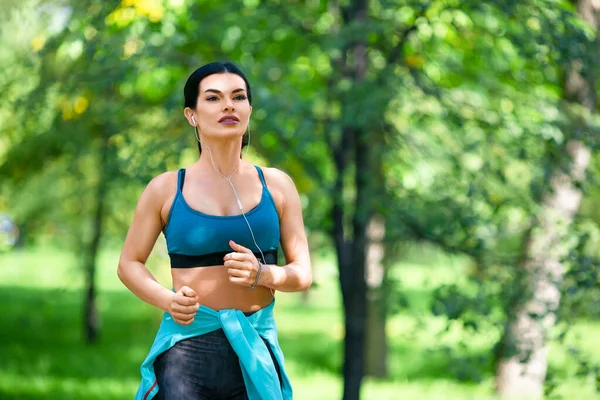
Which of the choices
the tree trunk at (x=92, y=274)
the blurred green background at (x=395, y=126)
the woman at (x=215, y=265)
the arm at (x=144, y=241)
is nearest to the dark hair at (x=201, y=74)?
the woman at (x=215, y=265)

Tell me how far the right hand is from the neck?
1.57 ft

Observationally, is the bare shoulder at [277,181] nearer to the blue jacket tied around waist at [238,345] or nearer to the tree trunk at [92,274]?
the blue jacket tied around waist at [238,345]

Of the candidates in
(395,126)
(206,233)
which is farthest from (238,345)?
(395,126)

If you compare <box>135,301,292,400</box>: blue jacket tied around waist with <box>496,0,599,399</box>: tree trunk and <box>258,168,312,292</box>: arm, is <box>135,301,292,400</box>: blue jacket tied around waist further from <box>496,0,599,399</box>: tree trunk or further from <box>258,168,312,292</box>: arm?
<box>496,0,599,399</box>: tree trunk

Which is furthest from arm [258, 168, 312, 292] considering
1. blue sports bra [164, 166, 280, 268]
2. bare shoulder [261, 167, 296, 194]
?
blue sports bra [164, 166, 280, 268]

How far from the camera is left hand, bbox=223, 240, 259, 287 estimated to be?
260 centimetres

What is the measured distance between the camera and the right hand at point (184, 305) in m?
2.66

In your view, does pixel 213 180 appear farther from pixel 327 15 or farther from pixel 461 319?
pixel 327 15

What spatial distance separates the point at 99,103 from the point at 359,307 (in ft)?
9.42

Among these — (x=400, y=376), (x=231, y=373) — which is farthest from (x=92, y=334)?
(x=231, y=373)

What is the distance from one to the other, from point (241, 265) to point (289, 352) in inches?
404

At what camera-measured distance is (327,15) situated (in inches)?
274

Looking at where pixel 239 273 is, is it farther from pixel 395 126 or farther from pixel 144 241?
pixel 395 126

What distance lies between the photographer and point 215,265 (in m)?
2.77
